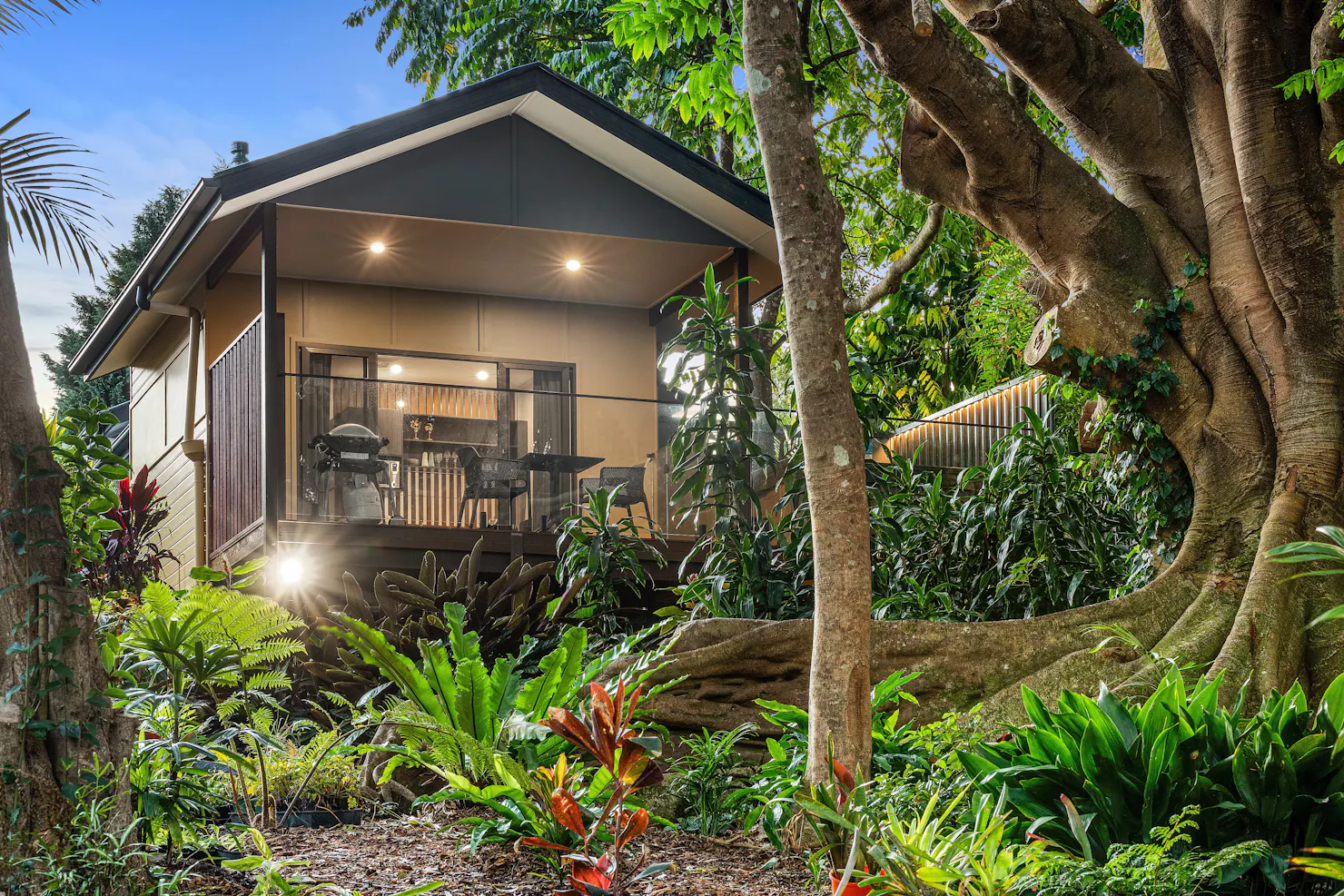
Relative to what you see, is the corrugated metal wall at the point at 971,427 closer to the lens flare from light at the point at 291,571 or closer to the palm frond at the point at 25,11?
the lens flare from light at the point at 291,571

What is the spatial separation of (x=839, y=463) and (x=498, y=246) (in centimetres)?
812

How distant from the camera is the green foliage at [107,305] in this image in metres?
27.6

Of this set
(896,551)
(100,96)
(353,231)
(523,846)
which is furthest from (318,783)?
(100,96)

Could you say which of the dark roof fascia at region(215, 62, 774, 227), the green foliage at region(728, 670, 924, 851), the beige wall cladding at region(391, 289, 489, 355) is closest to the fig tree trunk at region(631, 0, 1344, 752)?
the green foliage at region(728, 670, 924, 851)

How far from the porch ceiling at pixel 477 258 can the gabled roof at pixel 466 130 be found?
455 millimetres

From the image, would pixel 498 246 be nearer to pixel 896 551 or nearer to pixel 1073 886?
pixel 896 551

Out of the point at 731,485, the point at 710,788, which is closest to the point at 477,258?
the point at 731,485

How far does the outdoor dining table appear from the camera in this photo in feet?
34.4

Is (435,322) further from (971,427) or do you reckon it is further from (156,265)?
(971,427)

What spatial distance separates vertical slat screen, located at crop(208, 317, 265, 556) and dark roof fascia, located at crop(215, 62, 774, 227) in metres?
1.35

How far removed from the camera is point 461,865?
12.4ft

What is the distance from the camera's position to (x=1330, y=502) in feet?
18.4

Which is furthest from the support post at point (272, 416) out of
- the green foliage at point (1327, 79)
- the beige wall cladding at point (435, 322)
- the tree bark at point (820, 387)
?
the green foliage at point (1327, 79)

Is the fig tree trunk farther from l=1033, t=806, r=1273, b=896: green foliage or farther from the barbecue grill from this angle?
the barbecue grill
